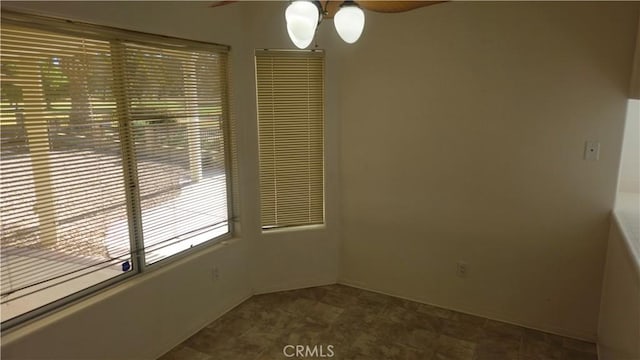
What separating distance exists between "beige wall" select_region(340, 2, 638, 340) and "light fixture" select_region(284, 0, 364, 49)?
1574mm

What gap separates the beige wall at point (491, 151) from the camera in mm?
2693

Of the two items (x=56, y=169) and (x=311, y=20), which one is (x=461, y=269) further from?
(x=56, y=169)

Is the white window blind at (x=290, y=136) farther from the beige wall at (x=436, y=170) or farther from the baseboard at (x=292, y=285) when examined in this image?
the baseboard at (x=292, y=285)

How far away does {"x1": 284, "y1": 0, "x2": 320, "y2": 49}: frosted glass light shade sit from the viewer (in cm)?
155

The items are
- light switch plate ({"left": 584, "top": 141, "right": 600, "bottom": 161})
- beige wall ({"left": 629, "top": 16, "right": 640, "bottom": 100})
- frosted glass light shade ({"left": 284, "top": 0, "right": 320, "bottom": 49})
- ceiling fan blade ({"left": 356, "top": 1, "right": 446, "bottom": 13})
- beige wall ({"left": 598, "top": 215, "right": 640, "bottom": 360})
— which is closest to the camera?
frosted glass light shade ({"left": 284, "top": 0, "right": 320, "bottom": 49})

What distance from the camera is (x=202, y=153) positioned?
10.2 feet

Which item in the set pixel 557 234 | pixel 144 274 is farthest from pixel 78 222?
pixel 557 234

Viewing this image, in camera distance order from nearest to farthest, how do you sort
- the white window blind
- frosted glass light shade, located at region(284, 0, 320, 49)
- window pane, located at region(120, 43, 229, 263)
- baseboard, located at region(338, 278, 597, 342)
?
frosted glass light shade, located at region(284, 0, 320, 49), window pane, located at region(120, 43, 229, 263), baseboard, located at region(338, 278, 597, 342), the white window blind

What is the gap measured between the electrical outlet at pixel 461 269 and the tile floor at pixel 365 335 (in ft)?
1.10

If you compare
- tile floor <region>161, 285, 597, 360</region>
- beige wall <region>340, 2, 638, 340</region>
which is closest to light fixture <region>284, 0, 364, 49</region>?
beige wall <region>340, 2, 638, 340</region>

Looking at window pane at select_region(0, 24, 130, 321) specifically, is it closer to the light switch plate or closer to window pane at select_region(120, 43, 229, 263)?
window pane at select_region(120, 43, 229, 263)

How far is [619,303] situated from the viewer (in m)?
2.26

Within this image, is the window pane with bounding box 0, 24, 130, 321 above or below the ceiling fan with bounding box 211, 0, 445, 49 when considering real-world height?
below

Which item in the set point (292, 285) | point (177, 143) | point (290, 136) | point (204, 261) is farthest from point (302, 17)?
point (292, 285)
